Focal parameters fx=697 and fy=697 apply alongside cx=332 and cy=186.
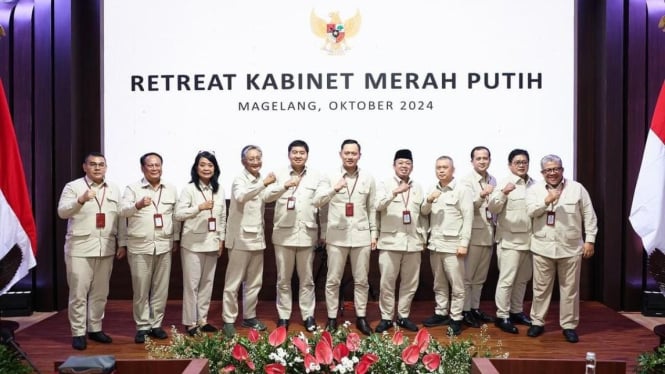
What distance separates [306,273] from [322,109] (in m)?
1.93

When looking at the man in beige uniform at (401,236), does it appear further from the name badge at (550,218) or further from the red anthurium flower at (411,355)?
the red anthurium flower at (411,355)

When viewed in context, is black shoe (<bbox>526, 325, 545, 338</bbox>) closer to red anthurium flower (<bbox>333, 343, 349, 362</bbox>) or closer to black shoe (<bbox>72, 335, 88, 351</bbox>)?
red anthurium flower (<bbox>333, 343, 349, 362</bbox>)

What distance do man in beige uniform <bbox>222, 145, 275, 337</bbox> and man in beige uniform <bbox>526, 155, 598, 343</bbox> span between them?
210 centimetres

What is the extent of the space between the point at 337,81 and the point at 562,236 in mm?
2706

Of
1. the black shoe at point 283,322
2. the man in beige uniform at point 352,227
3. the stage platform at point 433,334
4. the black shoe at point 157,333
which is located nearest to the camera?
the stage platform at point 433,334

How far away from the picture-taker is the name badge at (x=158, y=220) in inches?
208

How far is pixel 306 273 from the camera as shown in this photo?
555 cm

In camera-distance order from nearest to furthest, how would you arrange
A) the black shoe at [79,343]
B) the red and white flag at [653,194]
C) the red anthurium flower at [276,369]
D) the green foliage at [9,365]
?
the red anthurium flower at [276,369] < the green foliage at [9,365] < the red and white flag at [653,194] < the black shoe at [79,343]

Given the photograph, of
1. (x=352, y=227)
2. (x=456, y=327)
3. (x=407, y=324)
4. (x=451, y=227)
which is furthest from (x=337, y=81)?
(x=456, y=327)

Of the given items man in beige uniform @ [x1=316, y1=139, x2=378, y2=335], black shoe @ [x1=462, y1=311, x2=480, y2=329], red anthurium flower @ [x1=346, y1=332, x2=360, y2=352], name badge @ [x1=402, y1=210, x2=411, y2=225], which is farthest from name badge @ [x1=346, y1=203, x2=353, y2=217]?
red anthurium flower @ [x1=346, y1=332, x2=360, y2=352]

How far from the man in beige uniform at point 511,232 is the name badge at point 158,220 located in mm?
2566

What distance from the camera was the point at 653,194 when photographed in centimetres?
439

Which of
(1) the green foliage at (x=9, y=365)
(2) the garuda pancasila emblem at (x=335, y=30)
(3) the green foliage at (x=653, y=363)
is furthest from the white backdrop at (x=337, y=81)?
(1) the green foliage at (x=9, y=365)

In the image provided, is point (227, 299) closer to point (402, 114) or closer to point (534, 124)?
point (402, 114)
